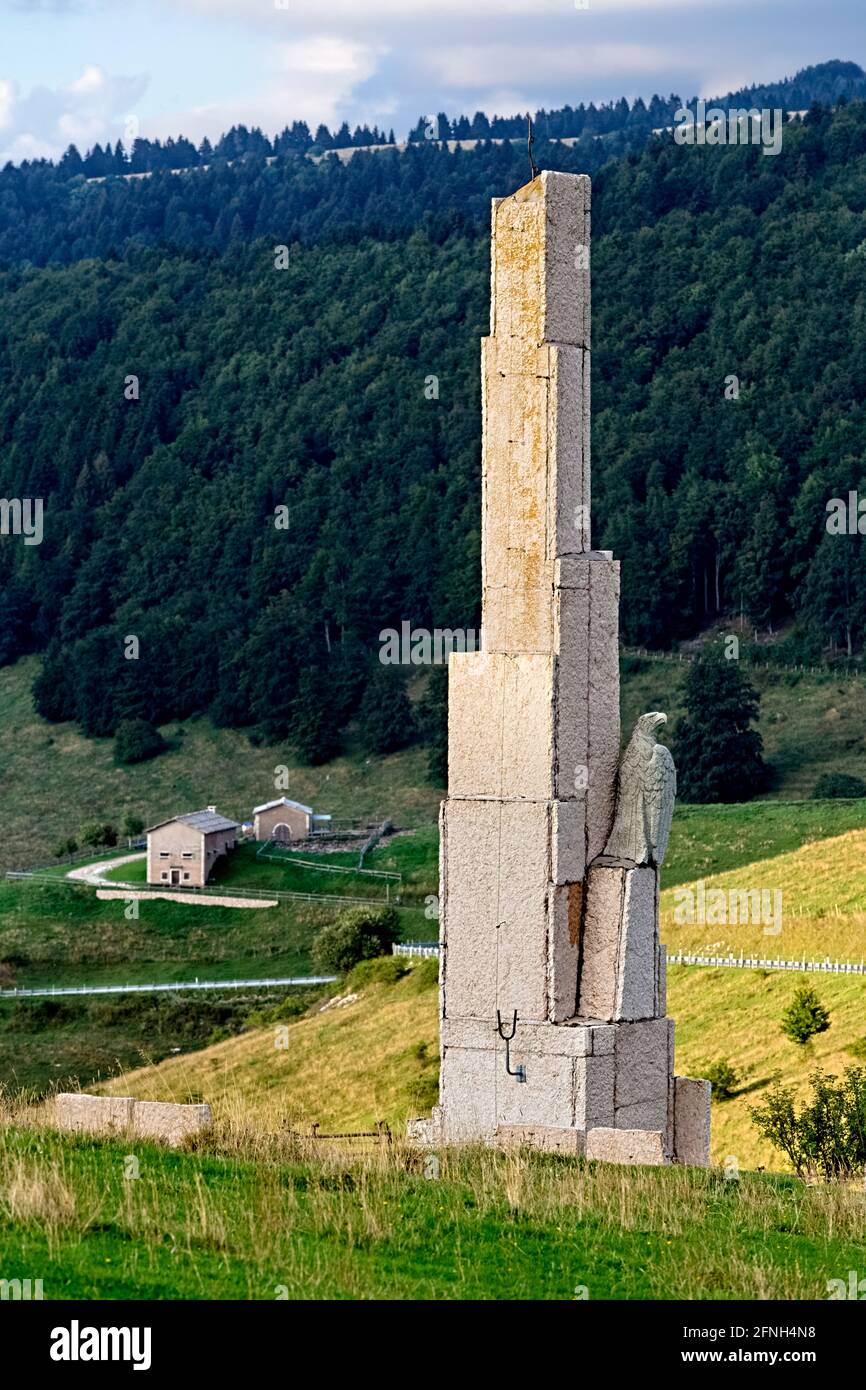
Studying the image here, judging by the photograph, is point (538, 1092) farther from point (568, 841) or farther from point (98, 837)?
point (98, 837)

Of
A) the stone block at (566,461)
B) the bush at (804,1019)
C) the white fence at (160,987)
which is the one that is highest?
the stone block at (566,461)

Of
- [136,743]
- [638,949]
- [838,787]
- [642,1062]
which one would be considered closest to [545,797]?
[638,949]

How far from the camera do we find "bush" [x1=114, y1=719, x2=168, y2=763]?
117 m

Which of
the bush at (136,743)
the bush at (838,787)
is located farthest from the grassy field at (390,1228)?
the bush at (136,743)

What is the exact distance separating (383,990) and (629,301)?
10488 cm

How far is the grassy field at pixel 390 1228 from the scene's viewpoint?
1257 cm

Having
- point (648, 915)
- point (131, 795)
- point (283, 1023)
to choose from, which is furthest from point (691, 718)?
point (648, 915)

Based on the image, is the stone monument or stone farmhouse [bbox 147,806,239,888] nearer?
the stone monument

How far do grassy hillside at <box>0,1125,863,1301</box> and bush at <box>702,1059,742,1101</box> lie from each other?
15.7 meters

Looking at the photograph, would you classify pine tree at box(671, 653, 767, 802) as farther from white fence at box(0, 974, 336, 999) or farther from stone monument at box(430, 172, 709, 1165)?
stone monument at box(430, 172, 709, 1165)

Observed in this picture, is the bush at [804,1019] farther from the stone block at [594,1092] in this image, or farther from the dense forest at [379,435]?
the dense forest at [379,435]

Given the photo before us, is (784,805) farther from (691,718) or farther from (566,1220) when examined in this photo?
(566,1220)

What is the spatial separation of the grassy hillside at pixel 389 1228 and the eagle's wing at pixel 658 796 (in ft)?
12.2

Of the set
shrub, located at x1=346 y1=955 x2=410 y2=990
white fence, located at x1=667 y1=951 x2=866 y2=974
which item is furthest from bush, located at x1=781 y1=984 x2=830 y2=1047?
shrub, located at x1=346 y1=955 x2=410 y2=990
